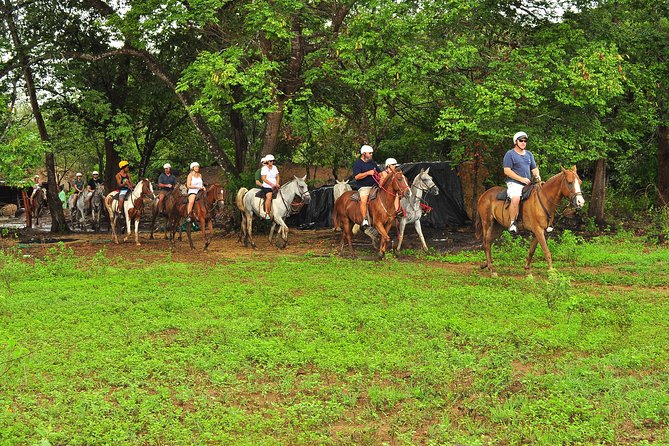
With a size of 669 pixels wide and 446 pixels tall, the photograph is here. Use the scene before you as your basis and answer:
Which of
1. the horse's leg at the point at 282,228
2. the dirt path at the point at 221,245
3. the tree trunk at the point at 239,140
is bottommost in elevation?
the dirt path at the point at 221,245

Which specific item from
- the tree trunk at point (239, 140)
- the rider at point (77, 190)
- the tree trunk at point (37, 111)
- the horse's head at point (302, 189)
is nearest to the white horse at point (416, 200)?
the horse's head at point (302, 189)

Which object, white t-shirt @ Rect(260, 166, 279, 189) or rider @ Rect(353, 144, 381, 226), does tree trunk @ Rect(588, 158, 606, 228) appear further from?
white t-shirt @ Rect(260, 166, 279, 189)

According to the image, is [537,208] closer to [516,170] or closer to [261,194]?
[516,170]

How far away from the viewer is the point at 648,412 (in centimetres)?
599

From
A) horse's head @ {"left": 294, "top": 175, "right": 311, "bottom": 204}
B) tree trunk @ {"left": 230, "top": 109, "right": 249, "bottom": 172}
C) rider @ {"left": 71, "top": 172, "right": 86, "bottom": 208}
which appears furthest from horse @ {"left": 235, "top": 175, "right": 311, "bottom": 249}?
rider @ {"left": 71, "top": 172, "right": 86, "bottom": 208}

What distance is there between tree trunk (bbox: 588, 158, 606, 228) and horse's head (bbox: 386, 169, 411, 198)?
7892mm

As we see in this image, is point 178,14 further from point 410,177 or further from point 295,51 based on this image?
point 410,177

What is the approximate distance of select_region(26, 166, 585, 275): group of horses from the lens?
12.8 meters

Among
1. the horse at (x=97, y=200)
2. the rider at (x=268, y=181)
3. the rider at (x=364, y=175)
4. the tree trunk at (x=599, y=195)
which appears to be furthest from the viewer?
the horse at (x=97, y=200)

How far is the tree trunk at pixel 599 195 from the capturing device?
20592 mm

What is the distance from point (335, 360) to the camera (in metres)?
7.77

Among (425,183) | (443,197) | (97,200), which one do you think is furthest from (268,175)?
(97,200)

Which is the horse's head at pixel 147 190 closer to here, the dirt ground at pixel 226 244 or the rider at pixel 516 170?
the dirt ground at pixel 226 244

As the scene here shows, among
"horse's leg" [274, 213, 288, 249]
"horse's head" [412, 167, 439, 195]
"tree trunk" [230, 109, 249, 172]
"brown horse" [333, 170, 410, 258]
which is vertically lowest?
"horse's leg" [274, 213, 288, 249]
